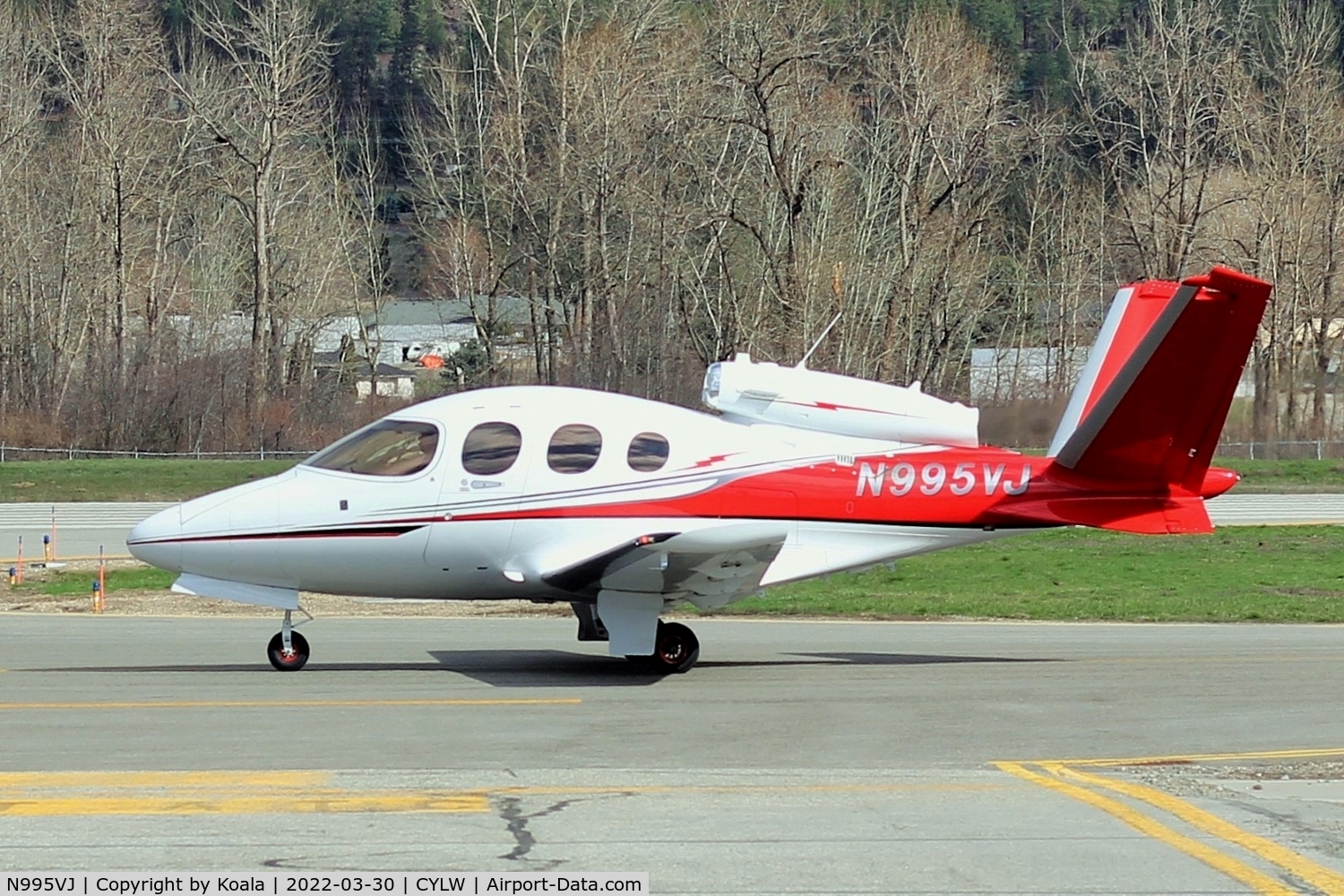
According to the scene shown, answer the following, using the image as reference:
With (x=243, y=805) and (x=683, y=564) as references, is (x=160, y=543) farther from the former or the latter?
(x=243, y=805)

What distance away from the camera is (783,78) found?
46094mm

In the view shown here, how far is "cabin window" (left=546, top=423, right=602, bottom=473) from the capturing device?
14641 mm

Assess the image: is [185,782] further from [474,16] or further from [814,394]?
[474,16]

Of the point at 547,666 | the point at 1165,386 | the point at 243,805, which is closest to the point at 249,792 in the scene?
the point at 243,805

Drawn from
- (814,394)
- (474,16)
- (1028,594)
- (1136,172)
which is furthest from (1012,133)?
(814,394)

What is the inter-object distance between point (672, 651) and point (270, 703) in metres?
3.80

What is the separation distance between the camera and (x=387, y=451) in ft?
48.4

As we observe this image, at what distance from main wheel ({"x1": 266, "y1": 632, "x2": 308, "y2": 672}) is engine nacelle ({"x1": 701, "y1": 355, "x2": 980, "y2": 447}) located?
4388mm

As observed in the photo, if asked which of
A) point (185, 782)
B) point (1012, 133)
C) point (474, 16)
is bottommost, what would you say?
point (185, 782)

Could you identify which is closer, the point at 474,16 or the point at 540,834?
the point at 540,834

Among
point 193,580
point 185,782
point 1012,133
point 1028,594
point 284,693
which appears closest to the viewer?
point 185,782

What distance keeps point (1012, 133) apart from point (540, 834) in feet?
146

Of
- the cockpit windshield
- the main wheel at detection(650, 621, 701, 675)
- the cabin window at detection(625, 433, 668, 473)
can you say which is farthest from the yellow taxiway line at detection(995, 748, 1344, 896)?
the cockpit windshield

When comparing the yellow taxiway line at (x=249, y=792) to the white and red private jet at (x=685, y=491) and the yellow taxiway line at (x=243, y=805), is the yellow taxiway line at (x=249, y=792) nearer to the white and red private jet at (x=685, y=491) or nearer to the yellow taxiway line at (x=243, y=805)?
the yellow taxiway line at (x=243, y=805)
